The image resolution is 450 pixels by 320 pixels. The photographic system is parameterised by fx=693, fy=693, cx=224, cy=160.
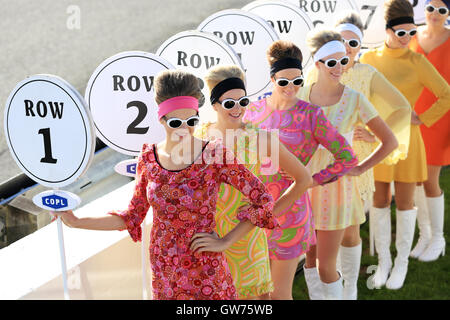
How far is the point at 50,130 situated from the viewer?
271 cm

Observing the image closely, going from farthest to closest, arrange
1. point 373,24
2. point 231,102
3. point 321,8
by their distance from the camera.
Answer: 1. point 373,24
2. point 321,8
3. point 231,102

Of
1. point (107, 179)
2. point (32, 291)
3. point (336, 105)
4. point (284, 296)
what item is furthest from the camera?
point (107, 179)

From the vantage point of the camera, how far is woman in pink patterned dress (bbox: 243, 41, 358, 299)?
3.29m

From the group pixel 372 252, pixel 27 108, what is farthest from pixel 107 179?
pixel 27 108

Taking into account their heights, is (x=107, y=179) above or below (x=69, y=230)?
below

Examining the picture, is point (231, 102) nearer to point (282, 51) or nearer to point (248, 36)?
point (282, 51)

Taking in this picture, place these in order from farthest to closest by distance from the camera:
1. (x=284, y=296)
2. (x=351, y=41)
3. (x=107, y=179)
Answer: (x=107, y=179)
(x=351, y=41)
(x=284, y=296)

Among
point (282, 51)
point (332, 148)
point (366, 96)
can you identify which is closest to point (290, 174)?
point (332, 148)

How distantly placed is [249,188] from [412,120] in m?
2.40

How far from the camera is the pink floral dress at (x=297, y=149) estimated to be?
330cm

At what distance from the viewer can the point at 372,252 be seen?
535cm

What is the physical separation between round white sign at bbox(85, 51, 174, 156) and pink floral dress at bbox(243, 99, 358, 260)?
0.51m
